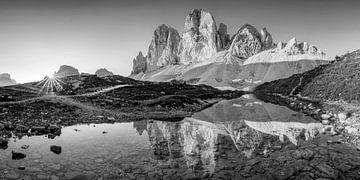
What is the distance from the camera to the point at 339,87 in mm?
48938

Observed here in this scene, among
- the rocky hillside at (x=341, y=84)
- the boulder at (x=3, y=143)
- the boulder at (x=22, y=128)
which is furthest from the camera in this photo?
the rocky hillside at (x=341, y=84)

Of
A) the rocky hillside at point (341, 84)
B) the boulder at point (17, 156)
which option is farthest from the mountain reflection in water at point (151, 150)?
the rocky hillside at point (341, 84)

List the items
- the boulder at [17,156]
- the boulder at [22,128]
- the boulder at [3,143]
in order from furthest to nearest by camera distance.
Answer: the boulder at [22,128] → the boulder at [3,143] → the boulder at [17,156]

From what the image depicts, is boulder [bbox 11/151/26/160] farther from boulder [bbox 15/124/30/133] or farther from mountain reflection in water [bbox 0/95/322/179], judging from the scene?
boulder [bbox 15/124/30/133]

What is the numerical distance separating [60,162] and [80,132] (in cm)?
968

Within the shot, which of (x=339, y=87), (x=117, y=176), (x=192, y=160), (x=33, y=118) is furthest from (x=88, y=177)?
(x=339, y=87)

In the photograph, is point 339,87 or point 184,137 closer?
point 184,137

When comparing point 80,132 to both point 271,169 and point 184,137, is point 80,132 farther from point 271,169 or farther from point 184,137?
point 271,169

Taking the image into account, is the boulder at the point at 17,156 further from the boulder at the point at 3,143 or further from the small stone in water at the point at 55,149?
the boulder at the point at 3,143

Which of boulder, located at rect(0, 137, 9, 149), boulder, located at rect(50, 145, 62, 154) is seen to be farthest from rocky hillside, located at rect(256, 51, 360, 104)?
boulder, located at rect(0, 137, 9, 149)

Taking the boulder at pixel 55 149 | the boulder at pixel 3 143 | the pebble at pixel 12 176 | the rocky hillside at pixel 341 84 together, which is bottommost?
the pebble at pixel 12 176

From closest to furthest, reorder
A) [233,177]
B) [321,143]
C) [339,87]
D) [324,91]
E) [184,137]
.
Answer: [233,177] < [321,143] < [184,137] < [339,87] < [324,91]

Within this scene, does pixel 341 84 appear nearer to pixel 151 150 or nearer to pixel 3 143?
pixel 151 150

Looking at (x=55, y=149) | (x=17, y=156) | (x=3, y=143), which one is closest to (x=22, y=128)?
(x=3, y=143)
